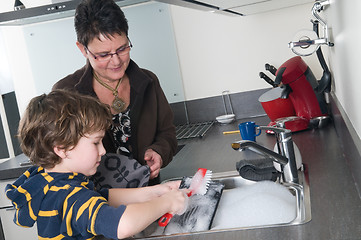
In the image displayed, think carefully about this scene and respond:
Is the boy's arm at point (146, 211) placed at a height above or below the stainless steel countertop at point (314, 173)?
above

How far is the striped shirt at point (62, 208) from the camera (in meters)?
1.16

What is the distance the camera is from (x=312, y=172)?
1646 mm

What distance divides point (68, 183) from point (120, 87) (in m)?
0.70

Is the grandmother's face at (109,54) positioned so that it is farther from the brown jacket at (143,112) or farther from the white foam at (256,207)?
the white foam at (256,207)

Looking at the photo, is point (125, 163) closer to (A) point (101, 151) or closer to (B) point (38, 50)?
(A) point (101, 151)

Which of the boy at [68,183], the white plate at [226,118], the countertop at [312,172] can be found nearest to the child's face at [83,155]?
the boy at [68,183]

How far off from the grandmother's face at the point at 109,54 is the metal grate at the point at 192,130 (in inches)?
36.4

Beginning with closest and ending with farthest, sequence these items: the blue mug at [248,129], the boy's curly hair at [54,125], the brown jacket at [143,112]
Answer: the boy's curly hair at [54,125] < the brown jacket at [143,112] < the blue mug at [248,129]

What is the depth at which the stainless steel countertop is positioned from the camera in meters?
1.17

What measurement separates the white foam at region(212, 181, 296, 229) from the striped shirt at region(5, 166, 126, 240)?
0.35 m

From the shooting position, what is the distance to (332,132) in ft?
7.18

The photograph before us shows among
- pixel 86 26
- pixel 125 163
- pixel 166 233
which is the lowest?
pixel 166 233

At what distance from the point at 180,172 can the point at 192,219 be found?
0.57 meters

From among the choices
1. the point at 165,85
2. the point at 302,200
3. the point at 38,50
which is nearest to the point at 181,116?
the point at 165,85
